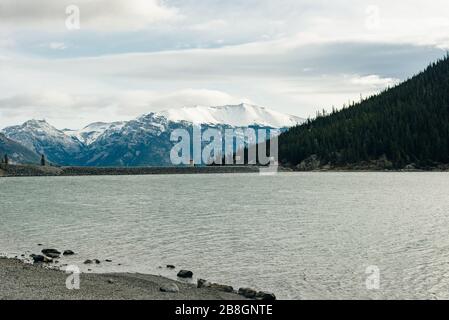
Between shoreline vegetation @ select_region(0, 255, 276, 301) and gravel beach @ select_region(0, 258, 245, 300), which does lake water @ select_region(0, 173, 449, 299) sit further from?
gravel beach @ select_region(0, 258, 245, 300)

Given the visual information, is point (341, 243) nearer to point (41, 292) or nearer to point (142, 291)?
point (142, 291)

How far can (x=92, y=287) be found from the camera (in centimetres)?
3372

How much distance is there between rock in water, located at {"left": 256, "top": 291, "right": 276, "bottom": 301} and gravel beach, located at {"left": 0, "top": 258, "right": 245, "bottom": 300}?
1.20m

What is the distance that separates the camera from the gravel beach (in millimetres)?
30781

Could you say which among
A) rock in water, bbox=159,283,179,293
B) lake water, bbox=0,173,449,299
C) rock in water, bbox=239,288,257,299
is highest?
rock in water, bbox=159,283,179,293

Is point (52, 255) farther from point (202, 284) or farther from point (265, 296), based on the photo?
point (265, 296)

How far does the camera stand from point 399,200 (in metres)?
111

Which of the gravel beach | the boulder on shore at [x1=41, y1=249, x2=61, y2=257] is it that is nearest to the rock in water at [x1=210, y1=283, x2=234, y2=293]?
the gravel beach

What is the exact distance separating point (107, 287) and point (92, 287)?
99 cm

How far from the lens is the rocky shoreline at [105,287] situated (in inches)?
1224

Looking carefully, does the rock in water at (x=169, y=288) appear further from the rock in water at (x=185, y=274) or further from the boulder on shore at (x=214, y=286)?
the rock in water at (x=185, y=274)

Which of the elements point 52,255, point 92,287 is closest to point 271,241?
point 52,255
